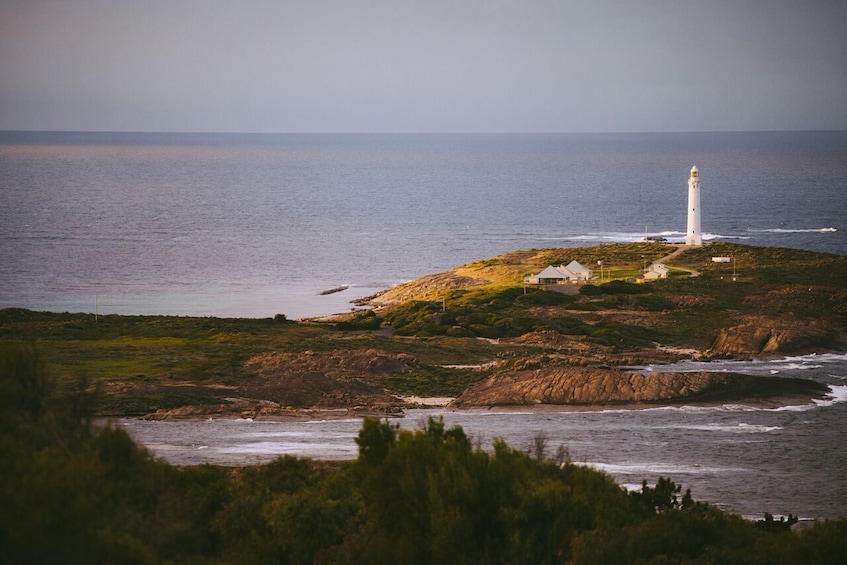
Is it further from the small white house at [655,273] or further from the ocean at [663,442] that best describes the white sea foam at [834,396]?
the small white house at [655,273]

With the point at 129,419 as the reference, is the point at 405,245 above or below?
above

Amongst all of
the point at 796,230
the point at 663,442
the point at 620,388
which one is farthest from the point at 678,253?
the point at 663,442

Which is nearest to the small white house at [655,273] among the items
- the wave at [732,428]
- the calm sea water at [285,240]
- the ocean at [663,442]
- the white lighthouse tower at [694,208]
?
the white lighthouse tower at [694,208]

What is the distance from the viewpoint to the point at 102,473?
21594 millimetres

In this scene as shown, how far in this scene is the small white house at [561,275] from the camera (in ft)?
284

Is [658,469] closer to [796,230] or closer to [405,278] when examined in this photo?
[405,278]

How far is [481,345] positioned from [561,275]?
22.5m

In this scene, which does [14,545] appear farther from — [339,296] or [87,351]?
[339,296]

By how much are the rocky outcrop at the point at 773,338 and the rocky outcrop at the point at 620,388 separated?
31.7 ft

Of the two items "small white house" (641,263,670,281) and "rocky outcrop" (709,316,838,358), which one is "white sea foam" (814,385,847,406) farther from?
"small white house" (641,263,670,281)

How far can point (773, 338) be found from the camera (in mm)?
66750

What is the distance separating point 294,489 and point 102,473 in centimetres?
1006

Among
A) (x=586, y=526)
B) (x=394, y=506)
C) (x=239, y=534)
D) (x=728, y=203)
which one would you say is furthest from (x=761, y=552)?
(x=728, y=203)

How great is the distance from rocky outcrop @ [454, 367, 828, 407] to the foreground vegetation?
2520 centimetres
